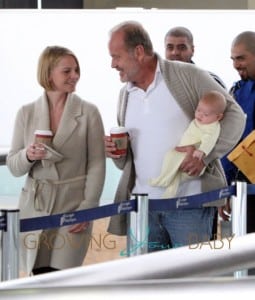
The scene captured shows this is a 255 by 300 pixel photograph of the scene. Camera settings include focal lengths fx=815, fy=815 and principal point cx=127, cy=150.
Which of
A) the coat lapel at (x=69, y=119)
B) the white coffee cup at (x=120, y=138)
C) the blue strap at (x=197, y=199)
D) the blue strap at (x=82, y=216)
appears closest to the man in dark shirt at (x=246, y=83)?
the blue strap at (x=197, y=199)

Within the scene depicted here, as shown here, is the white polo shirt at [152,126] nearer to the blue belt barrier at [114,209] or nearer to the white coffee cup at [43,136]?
the blue belt barrier at [114,209]

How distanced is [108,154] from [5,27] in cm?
131

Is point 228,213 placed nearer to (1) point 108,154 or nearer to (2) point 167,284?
(1) point 108,154

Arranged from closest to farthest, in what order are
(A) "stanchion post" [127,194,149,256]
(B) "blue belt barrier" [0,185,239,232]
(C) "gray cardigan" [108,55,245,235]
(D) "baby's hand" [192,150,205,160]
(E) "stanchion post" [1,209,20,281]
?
(E) "stanchion post" [1,209,20,281], (B) "blue belt barrier" [0,185,239,232], (A) "stanchion post" [127,194,149,256], (C) "gray cardigan" [108,55,245,235], (D) "baby's hand" [192,150,205,160]

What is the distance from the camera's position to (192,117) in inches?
258

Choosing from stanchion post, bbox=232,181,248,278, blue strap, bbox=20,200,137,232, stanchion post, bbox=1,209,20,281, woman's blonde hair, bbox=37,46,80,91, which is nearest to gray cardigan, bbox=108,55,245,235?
stanchion post, bbox=232,181,248,278

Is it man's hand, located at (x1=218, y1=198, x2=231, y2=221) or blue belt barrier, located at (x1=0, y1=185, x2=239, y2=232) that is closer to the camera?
blue belt barrier, located at (x1=0, y1=185, x2=239, y2=232)

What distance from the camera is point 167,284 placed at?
63 centimetres

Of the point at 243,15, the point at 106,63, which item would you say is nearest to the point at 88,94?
the point at 106,63

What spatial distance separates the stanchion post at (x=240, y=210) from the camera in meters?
6.54

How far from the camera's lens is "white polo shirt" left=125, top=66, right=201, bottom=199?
6.51 metres

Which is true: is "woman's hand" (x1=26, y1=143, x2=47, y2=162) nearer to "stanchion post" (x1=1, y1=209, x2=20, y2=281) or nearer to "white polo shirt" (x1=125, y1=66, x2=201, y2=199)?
"white polo shirt" (x1=125, y1=66, x2=201, y2=199)

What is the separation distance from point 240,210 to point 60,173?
1.48m

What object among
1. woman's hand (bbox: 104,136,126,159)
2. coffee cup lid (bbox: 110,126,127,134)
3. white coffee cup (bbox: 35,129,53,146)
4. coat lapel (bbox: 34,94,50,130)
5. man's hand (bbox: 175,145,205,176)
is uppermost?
coat lapel (bbox: 34,94,50,130)
